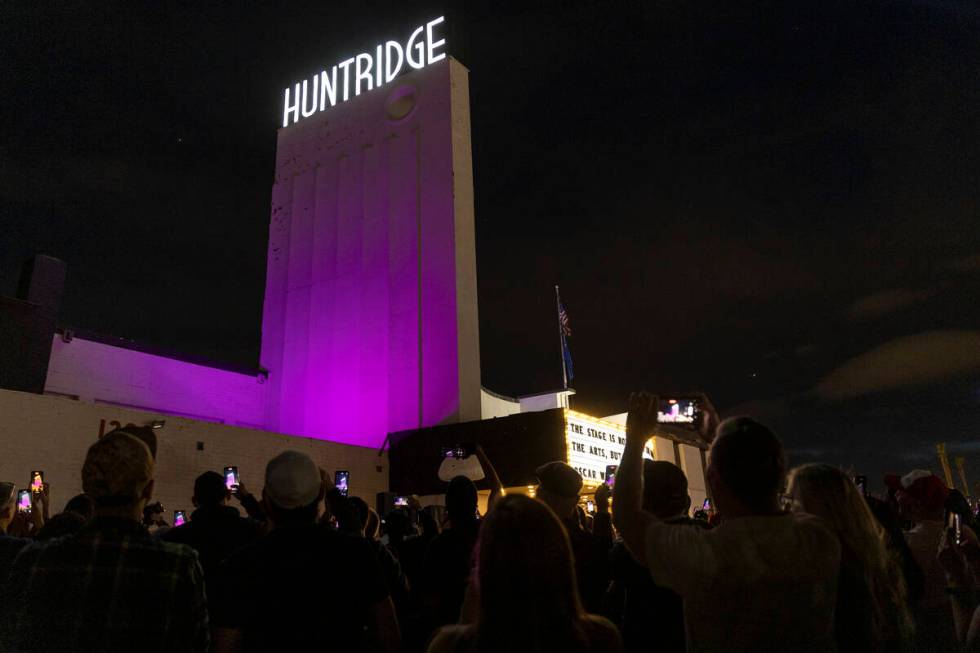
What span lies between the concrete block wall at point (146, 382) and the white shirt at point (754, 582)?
2137 centimetres

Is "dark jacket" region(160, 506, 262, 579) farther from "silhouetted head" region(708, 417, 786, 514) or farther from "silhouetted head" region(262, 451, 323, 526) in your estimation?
"silhouetted head" region(708, 417, 786, 514)

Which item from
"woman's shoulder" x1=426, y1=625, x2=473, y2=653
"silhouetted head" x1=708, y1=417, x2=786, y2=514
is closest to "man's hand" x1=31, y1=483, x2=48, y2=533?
"woman's shoulder" x1=426, y1=625, x2=473, y2=653

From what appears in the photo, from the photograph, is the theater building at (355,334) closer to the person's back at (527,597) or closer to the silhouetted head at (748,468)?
the person's back at (527,597)

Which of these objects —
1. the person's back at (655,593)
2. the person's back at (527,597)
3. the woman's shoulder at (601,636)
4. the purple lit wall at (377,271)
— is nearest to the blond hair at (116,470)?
the person's back at (527,597)

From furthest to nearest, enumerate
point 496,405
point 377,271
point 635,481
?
point 496,405 → point 377,271 → point 635,481

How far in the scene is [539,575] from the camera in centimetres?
177

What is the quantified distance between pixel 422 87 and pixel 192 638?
27.6 metres

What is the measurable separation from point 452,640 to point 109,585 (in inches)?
61.9

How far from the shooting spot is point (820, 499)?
2807mm

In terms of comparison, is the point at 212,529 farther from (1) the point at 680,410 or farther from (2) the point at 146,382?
(2) the point at 146,382

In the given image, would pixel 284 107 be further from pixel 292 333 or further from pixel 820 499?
pixel 820 499

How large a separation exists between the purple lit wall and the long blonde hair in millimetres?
20498

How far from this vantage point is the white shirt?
6.98ft

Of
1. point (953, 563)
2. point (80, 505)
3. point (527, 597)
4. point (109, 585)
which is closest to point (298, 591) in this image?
point (109, 585)
